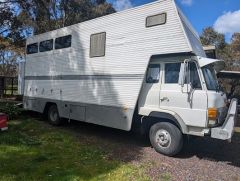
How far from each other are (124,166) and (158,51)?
3.15 meters

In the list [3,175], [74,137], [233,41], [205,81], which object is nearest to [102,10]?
[233,41]

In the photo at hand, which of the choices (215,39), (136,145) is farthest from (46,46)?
(215,39)

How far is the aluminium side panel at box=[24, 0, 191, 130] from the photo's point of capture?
307 inches

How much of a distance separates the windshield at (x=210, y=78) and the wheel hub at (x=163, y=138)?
5.37 feet

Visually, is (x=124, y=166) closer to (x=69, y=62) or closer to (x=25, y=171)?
(x=25, y=171)

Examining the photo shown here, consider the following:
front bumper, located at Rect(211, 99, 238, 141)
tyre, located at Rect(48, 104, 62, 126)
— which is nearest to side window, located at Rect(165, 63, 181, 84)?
front bumper, located at Rect(211, 99, 238, 141)

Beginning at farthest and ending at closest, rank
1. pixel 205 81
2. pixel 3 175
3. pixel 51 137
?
pixel 51 137 < pixel 205 81 < pixel 3 175

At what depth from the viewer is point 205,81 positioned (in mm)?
7180

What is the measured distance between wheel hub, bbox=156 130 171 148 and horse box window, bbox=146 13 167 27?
290 cm

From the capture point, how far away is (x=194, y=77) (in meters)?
7.29

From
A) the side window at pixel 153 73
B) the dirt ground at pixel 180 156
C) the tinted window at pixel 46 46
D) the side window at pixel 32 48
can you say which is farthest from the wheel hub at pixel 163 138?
the side window at pixel 32 48

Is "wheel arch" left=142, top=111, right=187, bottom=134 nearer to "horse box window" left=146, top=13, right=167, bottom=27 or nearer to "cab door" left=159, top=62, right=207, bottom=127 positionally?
"cab door" left=159, top=62, right=207, bottom=127

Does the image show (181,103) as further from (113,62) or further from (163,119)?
(113,62)

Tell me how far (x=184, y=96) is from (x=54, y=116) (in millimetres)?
5876
